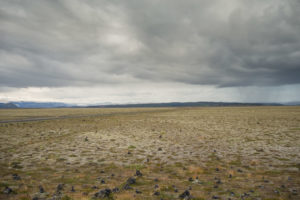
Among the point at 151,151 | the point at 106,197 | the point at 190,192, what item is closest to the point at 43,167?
the point at 106,197

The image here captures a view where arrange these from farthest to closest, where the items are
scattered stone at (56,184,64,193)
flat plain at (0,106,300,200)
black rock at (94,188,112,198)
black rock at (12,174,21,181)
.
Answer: black rock at (12,174,21,181)
scattered stone at (56,184,64,193)
flat plain at (0,106,300,200)
black rock at (94,188,112,198)

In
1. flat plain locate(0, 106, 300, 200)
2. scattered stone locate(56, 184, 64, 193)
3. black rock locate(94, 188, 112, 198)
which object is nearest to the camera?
black rock locate(94, 188, 112, 198)

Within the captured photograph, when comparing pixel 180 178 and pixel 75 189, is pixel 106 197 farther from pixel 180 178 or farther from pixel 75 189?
pixel 180 178

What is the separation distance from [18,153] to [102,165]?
9075 millimetres

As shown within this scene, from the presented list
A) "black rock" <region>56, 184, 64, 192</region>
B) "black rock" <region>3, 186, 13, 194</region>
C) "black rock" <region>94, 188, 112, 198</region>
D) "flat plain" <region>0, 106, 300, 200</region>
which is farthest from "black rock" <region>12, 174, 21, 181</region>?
"black rock" <region>94, 188, 112, 198</region>

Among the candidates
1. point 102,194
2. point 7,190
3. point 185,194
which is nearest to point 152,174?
point 185,194

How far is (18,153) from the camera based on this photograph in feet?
47.9

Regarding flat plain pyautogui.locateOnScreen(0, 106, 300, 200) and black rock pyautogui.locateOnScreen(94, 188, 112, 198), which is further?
flat plain pyautogui.locateOnScreen(0, 106, 300, 200)

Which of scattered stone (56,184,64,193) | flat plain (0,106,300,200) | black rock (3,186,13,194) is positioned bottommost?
flat plain (0,106,300,200)

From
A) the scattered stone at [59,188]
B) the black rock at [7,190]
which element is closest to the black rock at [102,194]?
the scattered stone at [59,188]

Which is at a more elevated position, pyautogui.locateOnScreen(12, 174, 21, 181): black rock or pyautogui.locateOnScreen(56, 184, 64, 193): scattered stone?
pyautogui.locateOnScreen(56, 184, 64, 193): scattered stone

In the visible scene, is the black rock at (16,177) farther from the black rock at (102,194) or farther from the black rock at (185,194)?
the black rock at (185,194)

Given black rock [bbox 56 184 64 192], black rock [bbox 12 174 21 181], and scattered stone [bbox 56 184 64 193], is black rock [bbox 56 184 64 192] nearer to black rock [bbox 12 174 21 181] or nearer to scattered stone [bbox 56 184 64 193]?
scattered stone [bbox 56 184 64 193]

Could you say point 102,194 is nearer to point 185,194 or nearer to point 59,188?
point 59,188
